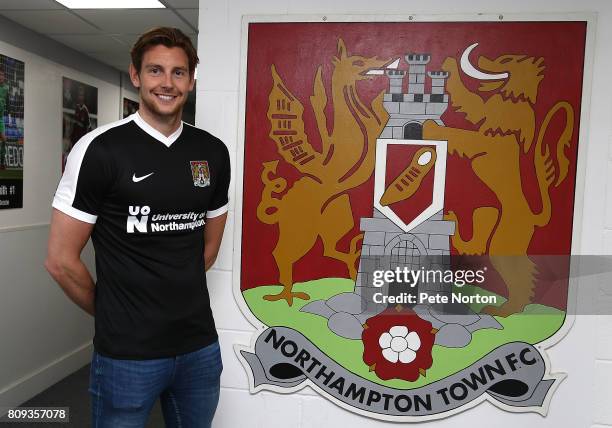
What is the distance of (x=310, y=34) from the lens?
1666mm

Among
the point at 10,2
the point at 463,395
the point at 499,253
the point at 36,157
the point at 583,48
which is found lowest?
the point at 463,395

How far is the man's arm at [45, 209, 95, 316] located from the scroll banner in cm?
61

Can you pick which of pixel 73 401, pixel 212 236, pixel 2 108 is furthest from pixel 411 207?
pixel 73 401

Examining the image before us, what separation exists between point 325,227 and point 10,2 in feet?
7.27

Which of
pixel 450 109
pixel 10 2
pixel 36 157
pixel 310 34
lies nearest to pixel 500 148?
pixel 450 109

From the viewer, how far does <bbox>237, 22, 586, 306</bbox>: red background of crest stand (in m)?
1.58

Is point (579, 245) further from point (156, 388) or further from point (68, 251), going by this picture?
point (68, 251)

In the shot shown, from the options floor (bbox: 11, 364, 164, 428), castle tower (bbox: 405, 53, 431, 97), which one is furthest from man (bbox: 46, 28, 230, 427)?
floor (bbox: 11, 364, 164, 428)

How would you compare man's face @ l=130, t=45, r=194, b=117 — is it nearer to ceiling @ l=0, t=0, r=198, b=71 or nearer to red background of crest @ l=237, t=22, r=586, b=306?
red background of crest @ l=237, t=22, r=586, b=306

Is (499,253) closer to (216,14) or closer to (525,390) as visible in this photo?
(525,390)

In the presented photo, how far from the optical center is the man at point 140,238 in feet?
4.31

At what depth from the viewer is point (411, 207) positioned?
1652 millimetres

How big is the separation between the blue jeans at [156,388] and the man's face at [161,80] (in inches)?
26.6

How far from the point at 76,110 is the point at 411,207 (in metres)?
3.07
